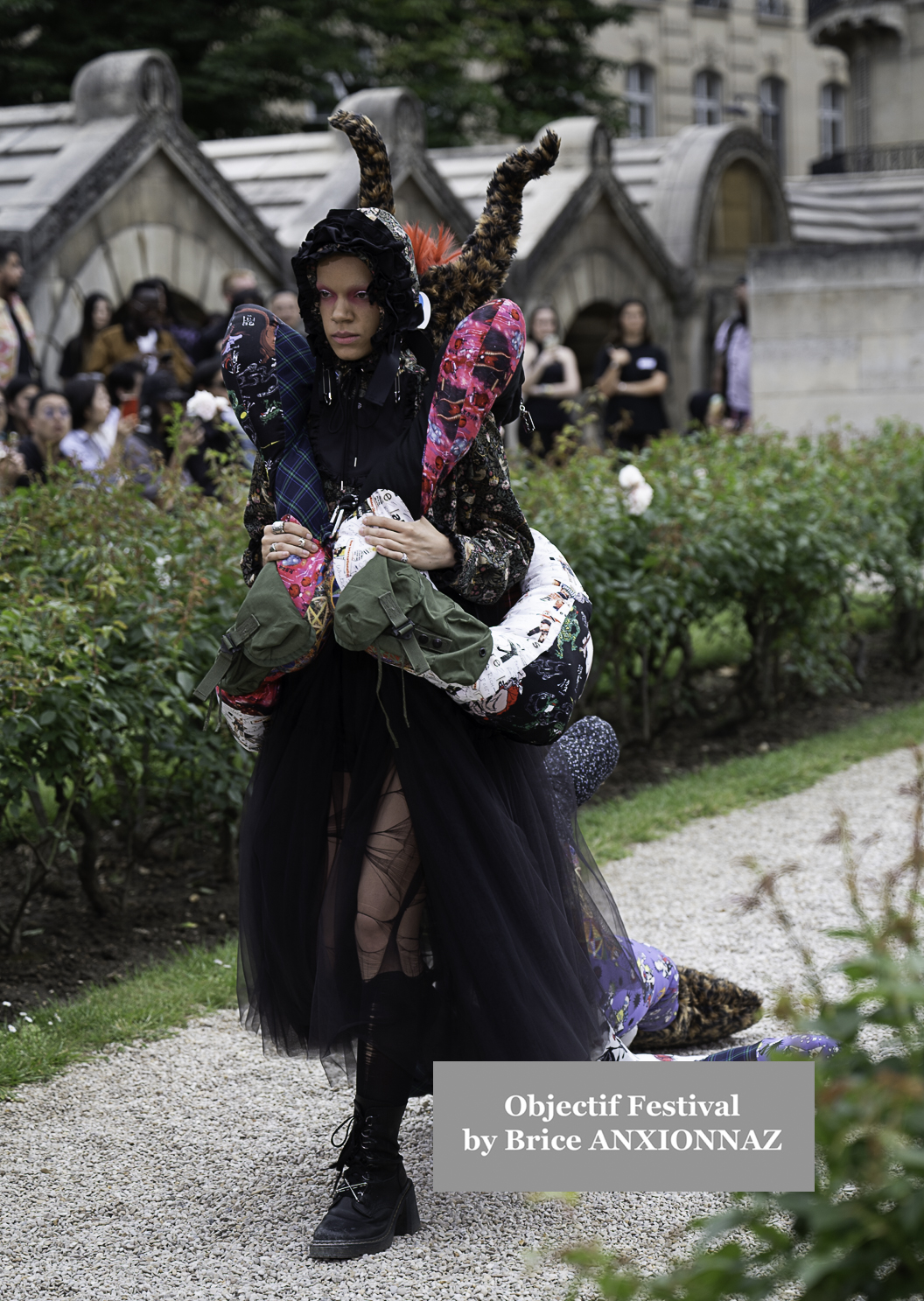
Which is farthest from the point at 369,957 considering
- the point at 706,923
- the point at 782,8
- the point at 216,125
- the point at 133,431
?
the point at 782,8

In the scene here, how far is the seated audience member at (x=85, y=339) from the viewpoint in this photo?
32.6 feet

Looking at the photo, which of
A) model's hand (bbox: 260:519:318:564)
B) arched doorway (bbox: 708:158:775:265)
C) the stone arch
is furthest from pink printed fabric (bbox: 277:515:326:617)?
arched doorway (bbox: 708:158:775:265)

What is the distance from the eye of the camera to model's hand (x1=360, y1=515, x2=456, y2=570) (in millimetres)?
2855

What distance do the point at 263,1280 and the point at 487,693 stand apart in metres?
1.13

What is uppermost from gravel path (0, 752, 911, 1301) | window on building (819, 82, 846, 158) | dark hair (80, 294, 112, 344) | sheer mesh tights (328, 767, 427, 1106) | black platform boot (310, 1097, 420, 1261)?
window on building (819, 82, 846, 158)

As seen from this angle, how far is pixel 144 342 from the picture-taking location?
31.4 ft

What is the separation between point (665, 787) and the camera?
21.7ft

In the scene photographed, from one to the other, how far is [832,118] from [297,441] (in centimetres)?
4995

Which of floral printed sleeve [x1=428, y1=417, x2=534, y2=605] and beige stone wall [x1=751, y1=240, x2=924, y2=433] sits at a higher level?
floral printed sleeve [x1=428, y1=417, x2=534, y2=605]

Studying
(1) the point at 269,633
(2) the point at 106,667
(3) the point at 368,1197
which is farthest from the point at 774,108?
(3) the point at 368,1197

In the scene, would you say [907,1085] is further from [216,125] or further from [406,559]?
[216,125]

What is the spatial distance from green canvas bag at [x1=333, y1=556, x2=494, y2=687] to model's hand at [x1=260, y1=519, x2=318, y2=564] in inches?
6.1

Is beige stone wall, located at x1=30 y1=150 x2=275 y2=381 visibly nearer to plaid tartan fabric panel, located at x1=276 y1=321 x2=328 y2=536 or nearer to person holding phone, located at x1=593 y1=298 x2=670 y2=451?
person holding phone, located at x1=593 y1=298 x2=670 y2=451

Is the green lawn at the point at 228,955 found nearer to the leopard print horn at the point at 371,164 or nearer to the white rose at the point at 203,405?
the white rose at the point at 203,405
